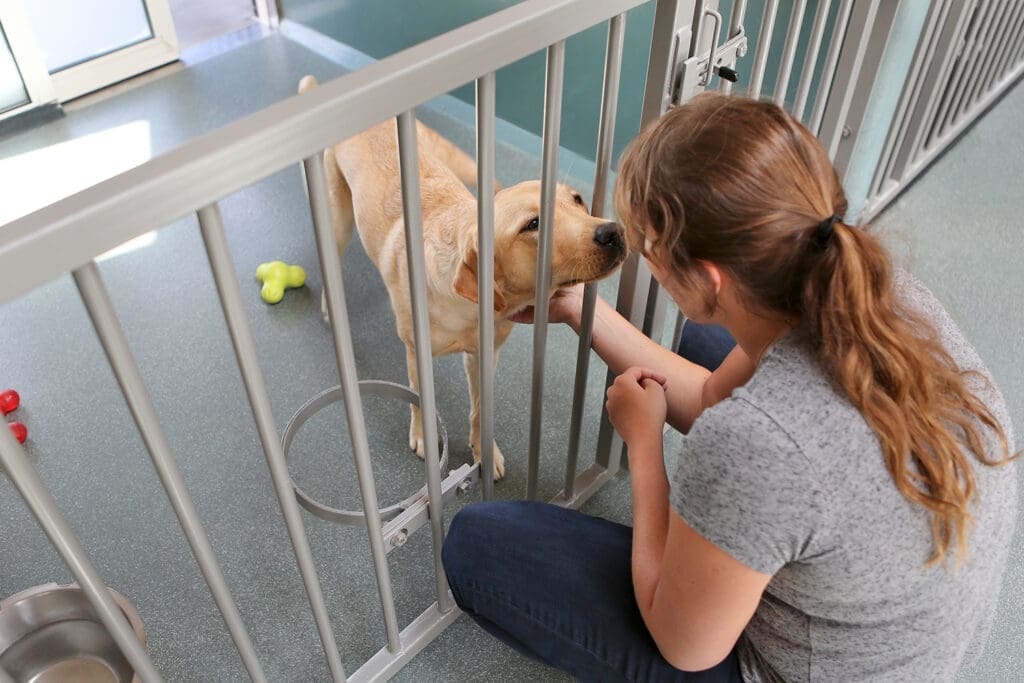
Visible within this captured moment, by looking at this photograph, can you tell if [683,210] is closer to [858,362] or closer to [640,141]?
[640,141]

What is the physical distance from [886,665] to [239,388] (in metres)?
1.40

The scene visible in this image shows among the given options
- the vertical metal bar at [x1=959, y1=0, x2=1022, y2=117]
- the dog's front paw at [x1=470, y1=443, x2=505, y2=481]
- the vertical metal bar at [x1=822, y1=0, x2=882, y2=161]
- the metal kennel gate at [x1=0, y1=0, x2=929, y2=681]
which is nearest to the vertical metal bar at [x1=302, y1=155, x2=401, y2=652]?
the metal kennel gate at [x1=0, y1=0, x2=929, y2=681]

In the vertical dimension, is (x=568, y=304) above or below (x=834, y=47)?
below

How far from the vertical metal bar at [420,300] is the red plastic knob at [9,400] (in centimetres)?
106

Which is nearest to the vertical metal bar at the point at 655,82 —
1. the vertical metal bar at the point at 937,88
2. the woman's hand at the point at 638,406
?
the woman's hand at the point at 638,406

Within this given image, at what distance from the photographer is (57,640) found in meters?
1.21

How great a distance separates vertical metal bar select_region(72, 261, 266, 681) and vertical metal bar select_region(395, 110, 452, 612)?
29 centimetres

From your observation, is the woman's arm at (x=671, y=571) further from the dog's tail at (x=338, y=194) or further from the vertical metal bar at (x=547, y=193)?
the dog's tail at (x=338, y=194)

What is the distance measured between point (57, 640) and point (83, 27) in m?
2.36

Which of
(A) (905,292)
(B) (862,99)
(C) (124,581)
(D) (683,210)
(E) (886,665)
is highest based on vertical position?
(D) (683,210)

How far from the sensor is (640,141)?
2.78 ft

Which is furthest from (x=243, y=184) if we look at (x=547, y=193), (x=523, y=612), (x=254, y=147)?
(x=523, y=612)

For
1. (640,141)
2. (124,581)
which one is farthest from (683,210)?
(124,581)

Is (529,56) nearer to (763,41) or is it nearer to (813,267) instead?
(763,41)
